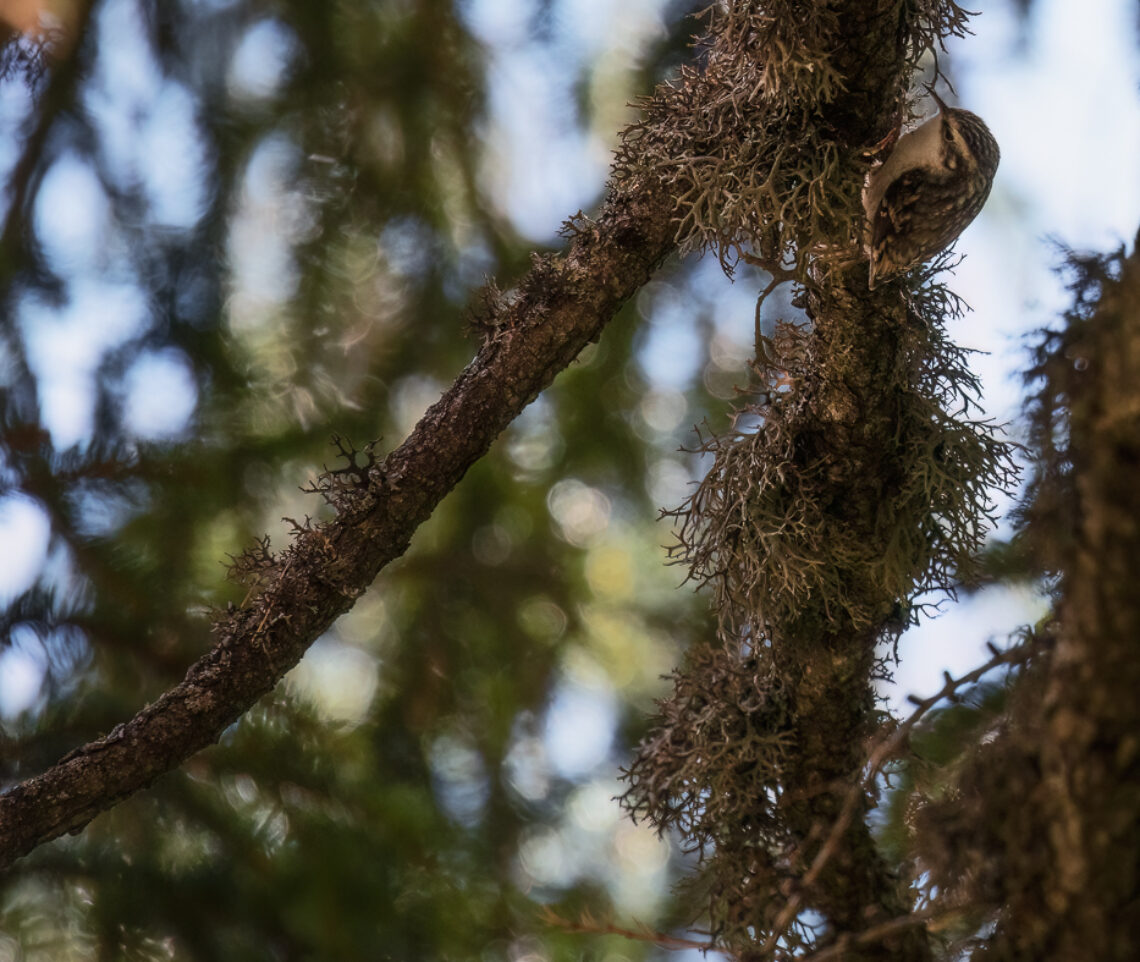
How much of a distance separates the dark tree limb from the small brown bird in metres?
0.19

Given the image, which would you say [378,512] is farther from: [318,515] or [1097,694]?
[318,515]

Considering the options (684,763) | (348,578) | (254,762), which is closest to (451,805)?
(254,762)

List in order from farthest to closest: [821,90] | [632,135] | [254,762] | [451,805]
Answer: [451,805]
[254,762]
[632,135]
[821,90]

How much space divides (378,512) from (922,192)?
529 mm

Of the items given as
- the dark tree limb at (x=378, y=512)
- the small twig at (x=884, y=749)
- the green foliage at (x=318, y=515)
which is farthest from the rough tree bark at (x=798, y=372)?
the green foliage at (x=318, y=515)

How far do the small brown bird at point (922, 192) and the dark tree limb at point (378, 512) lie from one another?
0.19 m

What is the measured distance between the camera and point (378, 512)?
2.86 feet

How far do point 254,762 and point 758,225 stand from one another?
110cm

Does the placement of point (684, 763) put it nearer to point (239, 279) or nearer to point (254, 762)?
point (254, 762)

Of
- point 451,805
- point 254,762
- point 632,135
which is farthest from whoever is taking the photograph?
point 451,805

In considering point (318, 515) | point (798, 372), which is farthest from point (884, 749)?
point (318, 515)

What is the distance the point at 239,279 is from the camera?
162cm

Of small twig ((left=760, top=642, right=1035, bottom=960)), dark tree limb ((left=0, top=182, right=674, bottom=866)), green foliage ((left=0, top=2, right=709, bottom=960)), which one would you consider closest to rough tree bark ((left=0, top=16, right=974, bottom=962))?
dark tree limb ((left=0, top=182, right=674, bottom=866))

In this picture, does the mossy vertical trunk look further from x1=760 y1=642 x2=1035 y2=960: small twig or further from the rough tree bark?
the rough tree bark
